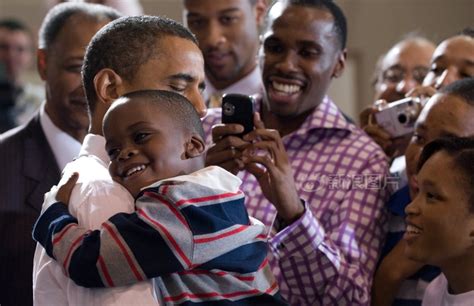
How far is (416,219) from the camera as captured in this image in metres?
2.38

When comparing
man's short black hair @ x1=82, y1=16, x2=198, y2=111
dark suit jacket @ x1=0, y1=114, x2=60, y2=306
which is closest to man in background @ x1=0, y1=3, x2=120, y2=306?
dark suit jacket @ x1=0, y1=114, x2=60, y2=306

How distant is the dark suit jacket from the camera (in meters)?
2.64

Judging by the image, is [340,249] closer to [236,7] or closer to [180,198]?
[180,198]

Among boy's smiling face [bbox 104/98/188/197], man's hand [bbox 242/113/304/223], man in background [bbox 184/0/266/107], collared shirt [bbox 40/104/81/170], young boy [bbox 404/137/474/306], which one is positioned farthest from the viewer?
man in background [bbox 184/0/266/107]

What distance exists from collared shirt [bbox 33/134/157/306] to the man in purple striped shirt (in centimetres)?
55

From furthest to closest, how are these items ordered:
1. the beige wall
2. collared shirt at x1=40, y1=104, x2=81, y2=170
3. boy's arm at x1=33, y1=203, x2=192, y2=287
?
the beige wall
collared shirt at x1=40, y1=104, x2=81, y2=170
boy's arm at x1=33, y1=203, x2=192, y2=287

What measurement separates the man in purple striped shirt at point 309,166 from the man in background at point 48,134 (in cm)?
43

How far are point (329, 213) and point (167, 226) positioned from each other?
0.93 meters

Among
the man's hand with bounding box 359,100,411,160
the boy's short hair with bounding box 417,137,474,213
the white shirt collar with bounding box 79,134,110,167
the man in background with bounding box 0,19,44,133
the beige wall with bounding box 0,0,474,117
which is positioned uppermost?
the white shirt collar with bounding box 79,134,110,167

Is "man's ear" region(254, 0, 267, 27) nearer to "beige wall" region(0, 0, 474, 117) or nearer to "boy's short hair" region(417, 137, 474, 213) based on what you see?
"boy's short hair" region(417, 137, 474, 213)

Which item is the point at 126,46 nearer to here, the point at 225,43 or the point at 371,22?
the point at 225,43

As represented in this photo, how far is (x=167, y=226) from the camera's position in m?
1.84

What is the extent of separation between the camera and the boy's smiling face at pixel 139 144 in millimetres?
1936

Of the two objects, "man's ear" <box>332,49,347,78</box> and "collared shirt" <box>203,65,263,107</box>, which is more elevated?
"man's ear" <box>332,49,347,78</box>
